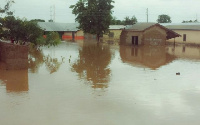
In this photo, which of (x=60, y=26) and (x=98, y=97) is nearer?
(x=98, y=97)

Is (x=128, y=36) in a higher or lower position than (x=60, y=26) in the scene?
lower

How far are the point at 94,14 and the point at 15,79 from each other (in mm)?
35731

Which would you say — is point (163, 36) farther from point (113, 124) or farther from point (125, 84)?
point (113, 124)

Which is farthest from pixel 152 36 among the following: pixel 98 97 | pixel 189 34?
pixel 98 97

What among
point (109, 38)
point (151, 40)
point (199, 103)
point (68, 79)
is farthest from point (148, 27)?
point (199, 103)

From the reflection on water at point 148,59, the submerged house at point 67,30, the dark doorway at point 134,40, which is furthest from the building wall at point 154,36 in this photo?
the submerged house at point 67,30

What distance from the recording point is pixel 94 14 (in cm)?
4972

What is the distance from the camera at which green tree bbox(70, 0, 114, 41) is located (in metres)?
50.0

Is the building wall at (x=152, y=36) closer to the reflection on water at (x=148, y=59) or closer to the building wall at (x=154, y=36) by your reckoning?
the building wall at (x=154, y=36)

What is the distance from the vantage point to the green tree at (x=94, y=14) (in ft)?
164

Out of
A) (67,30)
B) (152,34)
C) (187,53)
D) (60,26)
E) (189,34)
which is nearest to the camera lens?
(187,53)

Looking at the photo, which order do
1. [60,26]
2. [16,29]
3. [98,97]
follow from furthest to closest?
[60,26], [16,29], [98,97]

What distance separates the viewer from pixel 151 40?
150 feet

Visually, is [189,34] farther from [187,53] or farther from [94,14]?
[94,14]
